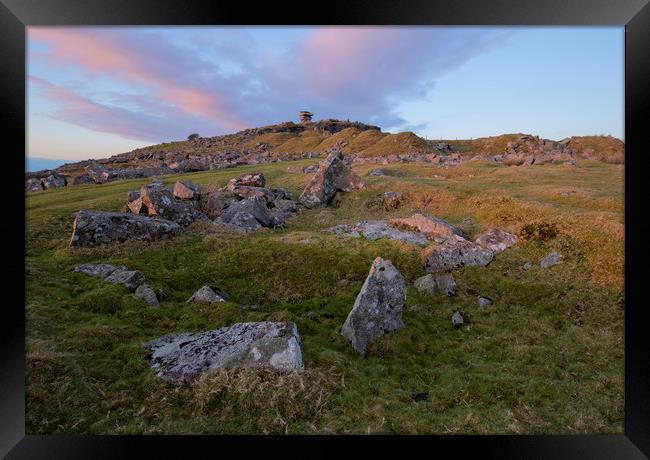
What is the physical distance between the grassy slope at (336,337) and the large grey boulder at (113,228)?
113cm

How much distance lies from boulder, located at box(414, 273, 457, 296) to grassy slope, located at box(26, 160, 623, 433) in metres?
0.53

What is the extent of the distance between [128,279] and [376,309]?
11674 millimetres

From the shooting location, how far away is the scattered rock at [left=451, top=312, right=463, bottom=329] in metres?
14.7

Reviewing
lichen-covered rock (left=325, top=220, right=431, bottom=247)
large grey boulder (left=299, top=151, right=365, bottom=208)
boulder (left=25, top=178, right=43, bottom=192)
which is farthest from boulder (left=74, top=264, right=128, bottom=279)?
boulder (left=25, top=178, right=43, bottom=192)

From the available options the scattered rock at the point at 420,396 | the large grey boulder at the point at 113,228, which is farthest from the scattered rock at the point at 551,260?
the large grey boulder at the point at 113,228

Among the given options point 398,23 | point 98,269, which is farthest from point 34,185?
point 398,23

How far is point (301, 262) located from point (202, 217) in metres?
13.5

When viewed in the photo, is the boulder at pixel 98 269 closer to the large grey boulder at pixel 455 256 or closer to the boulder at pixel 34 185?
the large grey boulder at pixel 455 256

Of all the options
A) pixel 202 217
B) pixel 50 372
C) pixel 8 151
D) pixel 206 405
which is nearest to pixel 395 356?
pixel 206 405

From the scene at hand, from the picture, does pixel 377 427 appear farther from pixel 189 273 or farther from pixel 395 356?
pixel 189 273

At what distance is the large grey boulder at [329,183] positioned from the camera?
38281 millimetres

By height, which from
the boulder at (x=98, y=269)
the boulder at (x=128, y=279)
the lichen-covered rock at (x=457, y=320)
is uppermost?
the boulder at (x=98, y=269)

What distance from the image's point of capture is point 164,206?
27109 millimetres

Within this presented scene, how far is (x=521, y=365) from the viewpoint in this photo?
1182cm
